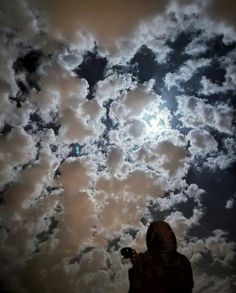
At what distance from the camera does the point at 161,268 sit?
9.79 metres

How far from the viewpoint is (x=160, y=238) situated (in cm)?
1027

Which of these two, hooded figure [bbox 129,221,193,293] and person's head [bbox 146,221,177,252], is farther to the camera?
person's head [bbox 146,221,177,252]

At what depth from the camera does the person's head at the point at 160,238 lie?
10195 mm

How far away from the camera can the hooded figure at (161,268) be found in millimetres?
9555

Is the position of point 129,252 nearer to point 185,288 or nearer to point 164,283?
point 164,283

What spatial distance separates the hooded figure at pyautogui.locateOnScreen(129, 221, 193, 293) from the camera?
955 cm

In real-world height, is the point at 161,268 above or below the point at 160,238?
below

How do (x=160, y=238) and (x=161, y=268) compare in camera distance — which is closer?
(x=161, y=268)

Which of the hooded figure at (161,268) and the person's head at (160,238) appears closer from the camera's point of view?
the hooded figure at (161,268)

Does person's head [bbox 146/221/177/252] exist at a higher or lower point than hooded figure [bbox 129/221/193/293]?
higher

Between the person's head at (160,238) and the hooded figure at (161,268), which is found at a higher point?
the person's head at (160,238)

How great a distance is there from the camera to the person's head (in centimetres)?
1020

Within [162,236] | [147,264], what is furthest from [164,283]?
[162,236]

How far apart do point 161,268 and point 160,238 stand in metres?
0.87
